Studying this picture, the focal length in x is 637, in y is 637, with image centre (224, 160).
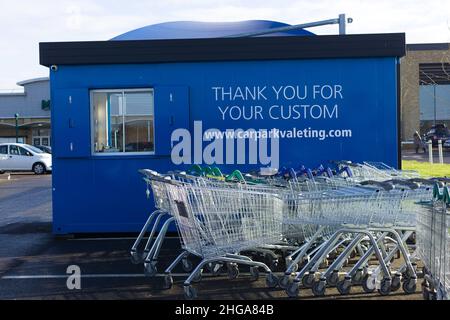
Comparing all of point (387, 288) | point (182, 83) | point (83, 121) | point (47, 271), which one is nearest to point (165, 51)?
point (182, 83)

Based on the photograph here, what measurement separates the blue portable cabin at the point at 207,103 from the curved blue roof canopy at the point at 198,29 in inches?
237

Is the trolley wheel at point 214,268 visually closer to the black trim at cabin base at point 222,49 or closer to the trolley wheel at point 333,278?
the trolley wheel at point 333,278

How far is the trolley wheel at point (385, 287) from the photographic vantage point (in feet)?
21.6

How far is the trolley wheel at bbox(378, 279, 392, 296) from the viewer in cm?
657

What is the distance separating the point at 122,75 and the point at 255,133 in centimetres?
236

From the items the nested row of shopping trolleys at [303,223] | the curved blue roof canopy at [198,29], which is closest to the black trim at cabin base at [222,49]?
the nested row of shopping trolleys at [303,223]

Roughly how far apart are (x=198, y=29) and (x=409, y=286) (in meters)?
12.5

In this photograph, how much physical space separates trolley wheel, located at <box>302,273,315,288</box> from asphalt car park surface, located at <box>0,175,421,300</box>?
0.08 metres

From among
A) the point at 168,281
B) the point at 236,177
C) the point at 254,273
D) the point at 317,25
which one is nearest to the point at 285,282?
the point at 254,273

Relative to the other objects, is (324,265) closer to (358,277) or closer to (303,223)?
(358,277)

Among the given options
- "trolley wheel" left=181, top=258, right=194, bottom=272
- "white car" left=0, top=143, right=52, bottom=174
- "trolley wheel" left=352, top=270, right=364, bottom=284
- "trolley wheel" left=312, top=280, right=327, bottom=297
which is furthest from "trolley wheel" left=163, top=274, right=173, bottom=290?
"white car" left=0, top=143, right=52, bottom=174

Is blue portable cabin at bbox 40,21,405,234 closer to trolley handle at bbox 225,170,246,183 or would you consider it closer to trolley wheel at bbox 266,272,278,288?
trolley handle at bbox 225,170,246,183
